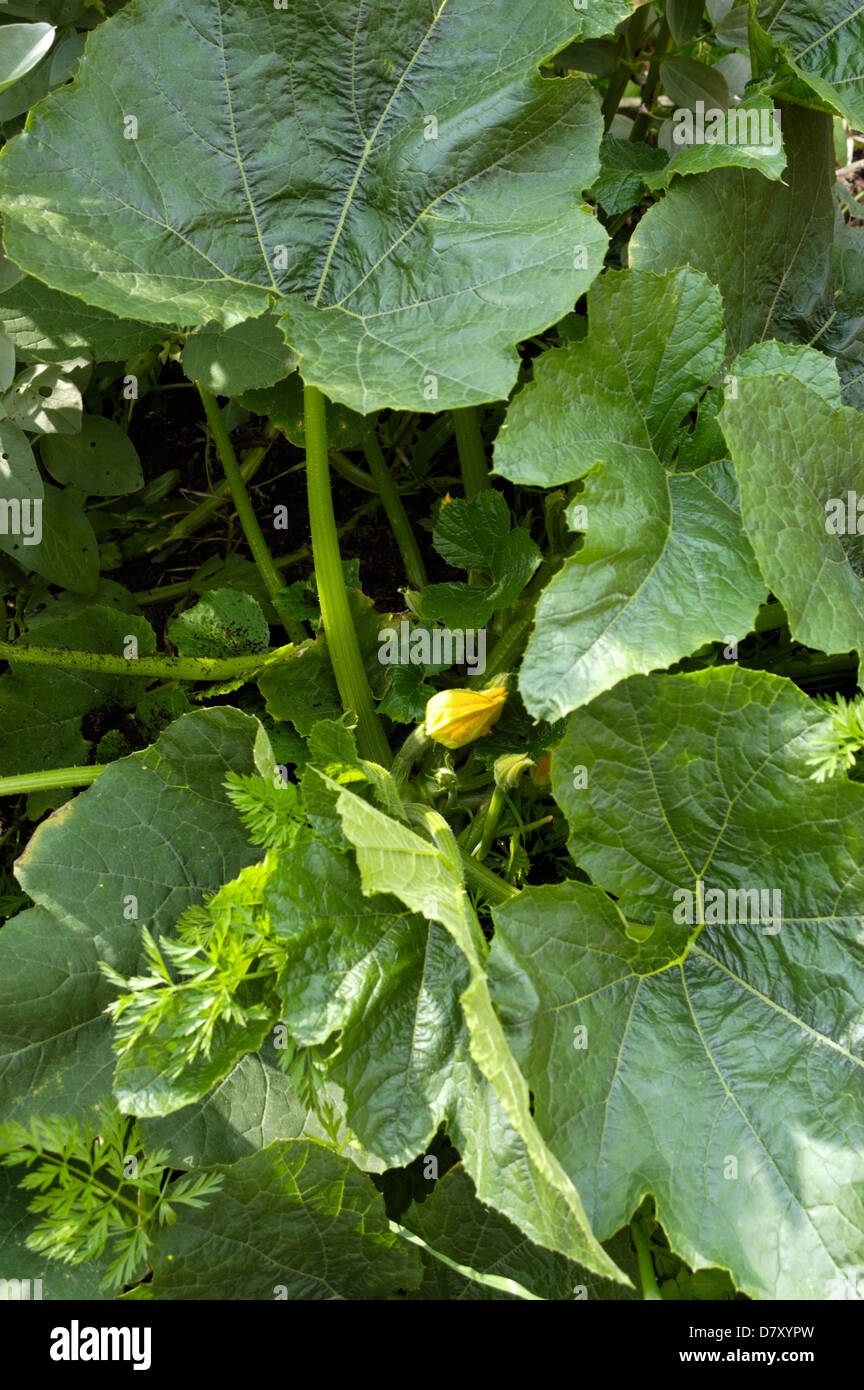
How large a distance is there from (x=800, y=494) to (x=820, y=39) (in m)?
0.96

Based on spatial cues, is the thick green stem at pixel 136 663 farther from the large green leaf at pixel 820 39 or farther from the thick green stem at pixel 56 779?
the large green leaf at pixel 820 39

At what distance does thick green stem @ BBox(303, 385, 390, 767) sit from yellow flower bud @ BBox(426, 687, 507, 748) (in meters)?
0.22

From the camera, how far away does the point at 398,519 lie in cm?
247

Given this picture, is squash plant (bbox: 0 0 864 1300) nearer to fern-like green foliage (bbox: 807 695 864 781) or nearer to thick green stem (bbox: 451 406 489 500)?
fern-like green foliage (bbox: 807 695 864 781)

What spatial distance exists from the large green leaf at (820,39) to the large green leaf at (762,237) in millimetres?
77

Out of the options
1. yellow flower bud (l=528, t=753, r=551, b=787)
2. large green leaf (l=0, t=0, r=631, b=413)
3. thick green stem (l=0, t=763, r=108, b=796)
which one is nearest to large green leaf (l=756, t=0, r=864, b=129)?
large green leaf (l=0, t=0, r=631, b=413)

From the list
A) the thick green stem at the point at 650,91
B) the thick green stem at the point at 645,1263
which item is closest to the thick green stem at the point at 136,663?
the thick green stem at the point at 645,1263

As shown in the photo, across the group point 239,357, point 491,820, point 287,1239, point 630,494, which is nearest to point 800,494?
point 630,494

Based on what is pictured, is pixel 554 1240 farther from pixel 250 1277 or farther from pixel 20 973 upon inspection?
pixel 20 973

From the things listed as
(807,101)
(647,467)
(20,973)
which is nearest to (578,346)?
(647,467)

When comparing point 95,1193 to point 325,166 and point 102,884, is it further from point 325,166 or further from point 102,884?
point 325,166

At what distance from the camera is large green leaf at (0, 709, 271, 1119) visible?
1768 mm

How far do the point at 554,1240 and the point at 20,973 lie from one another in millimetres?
927

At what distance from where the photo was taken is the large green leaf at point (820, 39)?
6.42 ft
